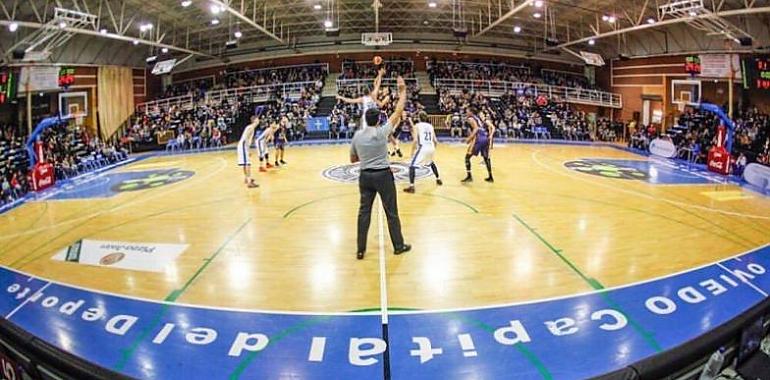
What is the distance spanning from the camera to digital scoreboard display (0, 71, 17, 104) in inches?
656

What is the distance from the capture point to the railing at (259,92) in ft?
96.3

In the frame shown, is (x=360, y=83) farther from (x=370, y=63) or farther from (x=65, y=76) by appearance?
(x=65, y=76)

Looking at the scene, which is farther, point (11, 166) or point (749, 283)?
point (11, 166)

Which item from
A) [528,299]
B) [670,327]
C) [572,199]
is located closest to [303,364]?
[528,299]

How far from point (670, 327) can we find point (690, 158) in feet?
47.5

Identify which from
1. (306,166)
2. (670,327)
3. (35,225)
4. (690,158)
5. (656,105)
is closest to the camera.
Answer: (670,327)

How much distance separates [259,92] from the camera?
30.3 metres

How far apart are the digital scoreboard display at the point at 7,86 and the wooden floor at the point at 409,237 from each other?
873 cm

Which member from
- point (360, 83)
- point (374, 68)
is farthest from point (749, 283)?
point (374, 68)

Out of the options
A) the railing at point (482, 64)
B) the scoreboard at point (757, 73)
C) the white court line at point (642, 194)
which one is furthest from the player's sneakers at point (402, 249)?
the railing at point (482, 64)

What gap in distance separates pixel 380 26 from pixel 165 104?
14575 mm

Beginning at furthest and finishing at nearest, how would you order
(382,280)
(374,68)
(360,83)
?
(374,68) < (360,83) < (382,280)

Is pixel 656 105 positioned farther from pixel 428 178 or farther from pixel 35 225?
pixel 35 225

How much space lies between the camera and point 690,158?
16.4m
